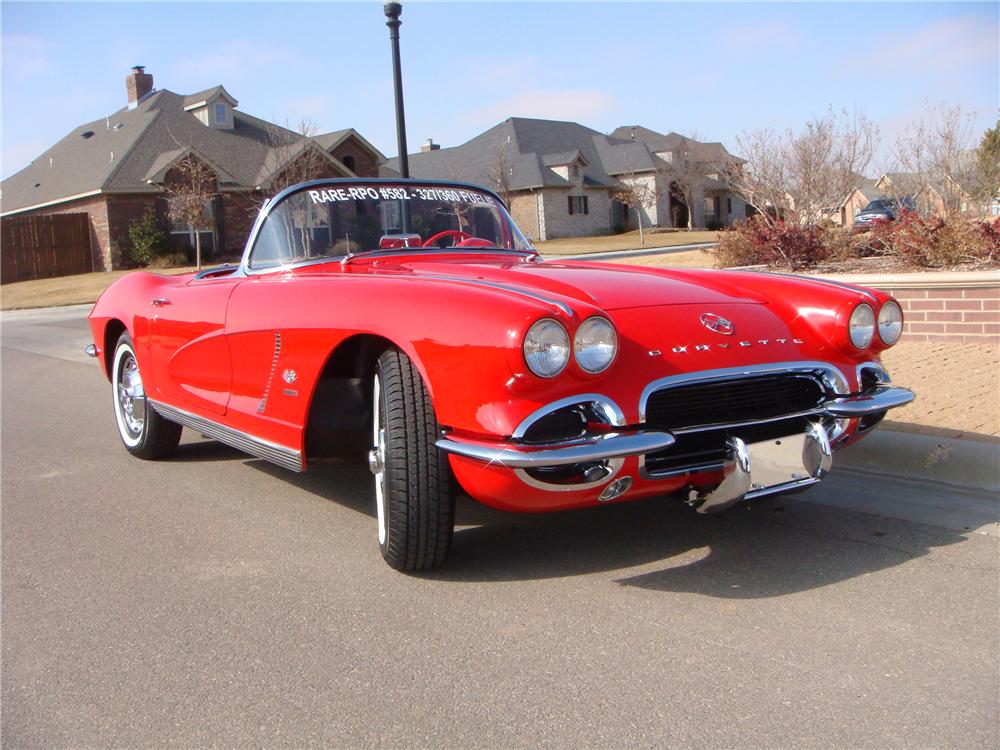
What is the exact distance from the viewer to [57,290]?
27000 millimetres

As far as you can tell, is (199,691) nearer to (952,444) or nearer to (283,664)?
(283,664)

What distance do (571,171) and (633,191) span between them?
3025 millimetres

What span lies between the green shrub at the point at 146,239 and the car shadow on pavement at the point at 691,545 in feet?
94.3

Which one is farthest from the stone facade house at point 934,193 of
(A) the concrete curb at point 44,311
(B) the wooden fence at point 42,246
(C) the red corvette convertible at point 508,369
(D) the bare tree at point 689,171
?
(D) the bare tree at point 689,171

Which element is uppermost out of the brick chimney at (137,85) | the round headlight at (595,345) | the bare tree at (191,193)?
the brick chimney at (137,85)

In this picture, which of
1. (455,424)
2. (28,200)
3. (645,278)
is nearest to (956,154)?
(645,278)

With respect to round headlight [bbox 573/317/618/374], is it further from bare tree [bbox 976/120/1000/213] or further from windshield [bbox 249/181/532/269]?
bare tree [bbox 976/120/1000/213]

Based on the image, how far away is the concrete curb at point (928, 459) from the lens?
14.5 ft

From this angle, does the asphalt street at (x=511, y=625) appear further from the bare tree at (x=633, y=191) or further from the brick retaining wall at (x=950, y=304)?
the bare tree at (x=633, y=191)

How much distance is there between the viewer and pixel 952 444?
462cm

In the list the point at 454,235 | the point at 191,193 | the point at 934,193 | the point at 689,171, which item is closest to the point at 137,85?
the point at 191,193

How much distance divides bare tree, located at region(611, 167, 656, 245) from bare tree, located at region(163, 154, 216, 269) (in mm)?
19775

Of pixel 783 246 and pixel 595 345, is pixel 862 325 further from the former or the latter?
pixel 783 246

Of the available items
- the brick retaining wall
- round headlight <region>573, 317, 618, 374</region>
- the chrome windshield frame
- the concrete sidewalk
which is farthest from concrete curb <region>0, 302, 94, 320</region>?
round headlight <region>573, 317, 618, 374</region>
